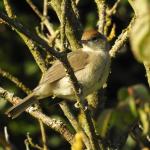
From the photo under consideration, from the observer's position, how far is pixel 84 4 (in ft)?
22.9

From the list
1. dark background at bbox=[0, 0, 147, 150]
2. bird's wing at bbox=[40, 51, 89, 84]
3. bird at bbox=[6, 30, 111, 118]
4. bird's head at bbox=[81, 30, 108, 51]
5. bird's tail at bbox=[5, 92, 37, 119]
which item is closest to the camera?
bird's tail at bbox=[5, 92, 37, 119]

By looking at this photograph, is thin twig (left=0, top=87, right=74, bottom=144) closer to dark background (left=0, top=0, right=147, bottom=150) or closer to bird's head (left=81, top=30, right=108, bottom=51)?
bird's head (left=81, top=30, right=108, bottom=51)

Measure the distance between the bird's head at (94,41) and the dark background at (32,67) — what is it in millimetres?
1333

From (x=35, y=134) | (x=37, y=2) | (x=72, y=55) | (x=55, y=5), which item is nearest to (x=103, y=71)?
(x=72, y=55)

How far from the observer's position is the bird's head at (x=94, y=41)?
176 inches

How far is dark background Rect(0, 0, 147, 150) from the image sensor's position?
6.31m

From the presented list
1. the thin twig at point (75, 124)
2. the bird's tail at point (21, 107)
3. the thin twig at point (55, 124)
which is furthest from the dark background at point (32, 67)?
the thin twig at point (55, 124)

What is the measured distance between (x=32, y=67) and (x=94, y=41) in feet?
6.24

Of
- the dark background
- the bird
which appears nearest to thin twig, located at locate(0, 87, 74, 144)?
the bird

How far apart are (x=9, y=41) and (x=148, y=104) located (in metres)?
5.77

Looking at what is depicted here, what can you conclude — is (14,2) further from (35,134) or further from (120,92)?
(120,92)

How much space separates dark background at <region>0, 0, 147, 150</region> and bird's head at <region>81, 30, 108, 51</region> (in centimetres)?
133

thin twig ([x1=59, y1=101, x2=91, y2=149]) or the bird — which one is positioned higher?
the bird

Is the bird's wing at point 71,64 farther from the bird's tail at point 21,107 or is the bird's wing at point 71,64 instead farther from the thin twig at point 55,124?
the thin twig at point 55,124
